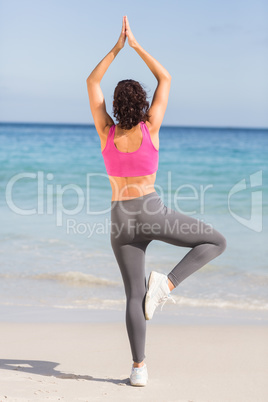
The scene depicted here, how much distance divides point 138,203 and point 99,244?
455 centimetres

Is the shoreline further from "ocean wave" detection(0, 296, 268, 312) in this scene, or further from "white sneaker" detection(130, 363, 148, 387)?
"white sneaker" detection(130, 363, 148, 387)

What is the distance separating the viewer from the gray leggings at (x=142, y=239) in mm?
2732

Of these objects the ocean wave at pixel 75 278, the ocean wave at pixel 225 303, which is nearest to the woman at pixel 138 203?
the ocean wave at pixel 225 303

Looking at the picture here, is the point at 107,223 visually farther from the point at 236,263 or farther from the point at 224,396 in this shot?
the point at 224,396

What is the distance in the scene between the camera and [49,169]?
17.6 meters

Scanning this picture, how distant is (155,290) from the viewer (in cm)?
281

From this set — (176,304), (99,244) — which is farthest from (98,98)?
(99,244)

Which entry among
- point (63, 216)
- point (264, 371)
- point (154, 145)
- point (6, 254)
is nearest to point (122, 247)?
point (154, 145)

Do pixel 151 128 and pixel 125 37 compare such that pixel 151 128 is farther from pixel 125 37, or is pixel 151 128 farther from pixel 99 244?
pixel 99 244

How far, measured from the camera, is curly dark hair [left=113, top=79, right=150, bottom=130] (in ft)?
8.89

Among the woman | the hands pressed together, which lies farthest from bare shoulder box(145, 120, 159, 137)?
the hands pressed together

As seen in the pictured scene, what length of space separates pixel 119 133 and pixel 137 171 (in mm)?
216

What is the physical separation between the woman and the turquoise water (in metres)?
1.83

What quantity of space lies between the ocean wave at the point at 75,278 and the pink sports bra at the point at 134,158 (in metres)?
2.93
